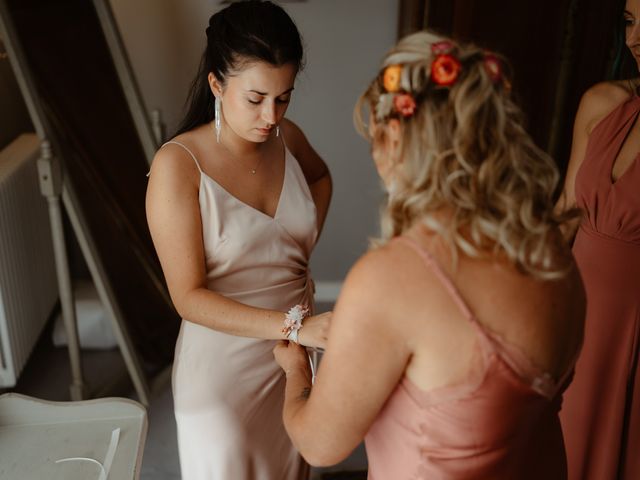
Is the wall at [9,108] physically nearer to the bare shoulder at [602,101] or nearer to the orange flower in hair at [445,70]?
the bare shoulder at [602,101]

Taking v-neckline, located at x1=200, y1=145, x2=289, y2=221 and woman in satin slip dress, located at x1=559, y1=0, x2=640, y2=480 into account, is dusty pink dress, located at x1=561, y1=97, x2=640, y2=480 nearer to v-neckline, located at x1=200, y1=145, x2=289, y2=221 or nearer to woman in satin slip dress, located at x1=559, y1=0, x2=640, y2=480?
woman in satin slip dress, located at x1=559, y1=0, x2=640, y2=480

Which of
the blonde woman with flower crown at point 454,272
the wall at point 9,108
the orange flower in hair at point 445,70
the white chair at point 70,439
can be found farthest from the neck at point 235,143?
the wall at point 9,108

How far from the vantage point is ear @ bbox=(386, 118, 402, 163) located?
96 cm

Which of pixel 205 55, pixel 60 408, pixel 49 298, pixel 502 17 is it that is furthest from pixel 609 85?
pixel 49 298

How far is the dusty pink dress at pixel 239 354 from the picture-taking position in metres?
1.68

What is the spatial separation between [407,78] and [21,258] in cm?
219

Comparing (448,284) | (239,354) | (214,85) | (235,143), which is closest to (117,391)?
(239,354)

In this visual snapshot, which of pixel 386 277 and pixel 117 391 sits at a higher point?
pixel 386 277

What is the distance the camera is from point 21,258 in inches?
107

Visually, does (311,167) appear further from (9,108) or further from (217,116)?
(9,108)

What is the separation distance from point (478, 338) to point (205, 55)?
40.1 inches

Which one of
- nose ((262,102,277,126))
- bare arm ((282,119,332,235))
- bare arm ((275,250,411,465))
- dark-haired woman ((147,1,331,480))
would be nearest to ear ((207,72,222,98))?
dark-haired woman ((147,1,331,480))

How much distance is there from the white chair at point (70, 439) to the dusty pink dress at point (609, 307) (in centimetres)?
118

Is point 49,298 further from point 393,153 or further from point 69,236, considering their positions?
point 393,153
